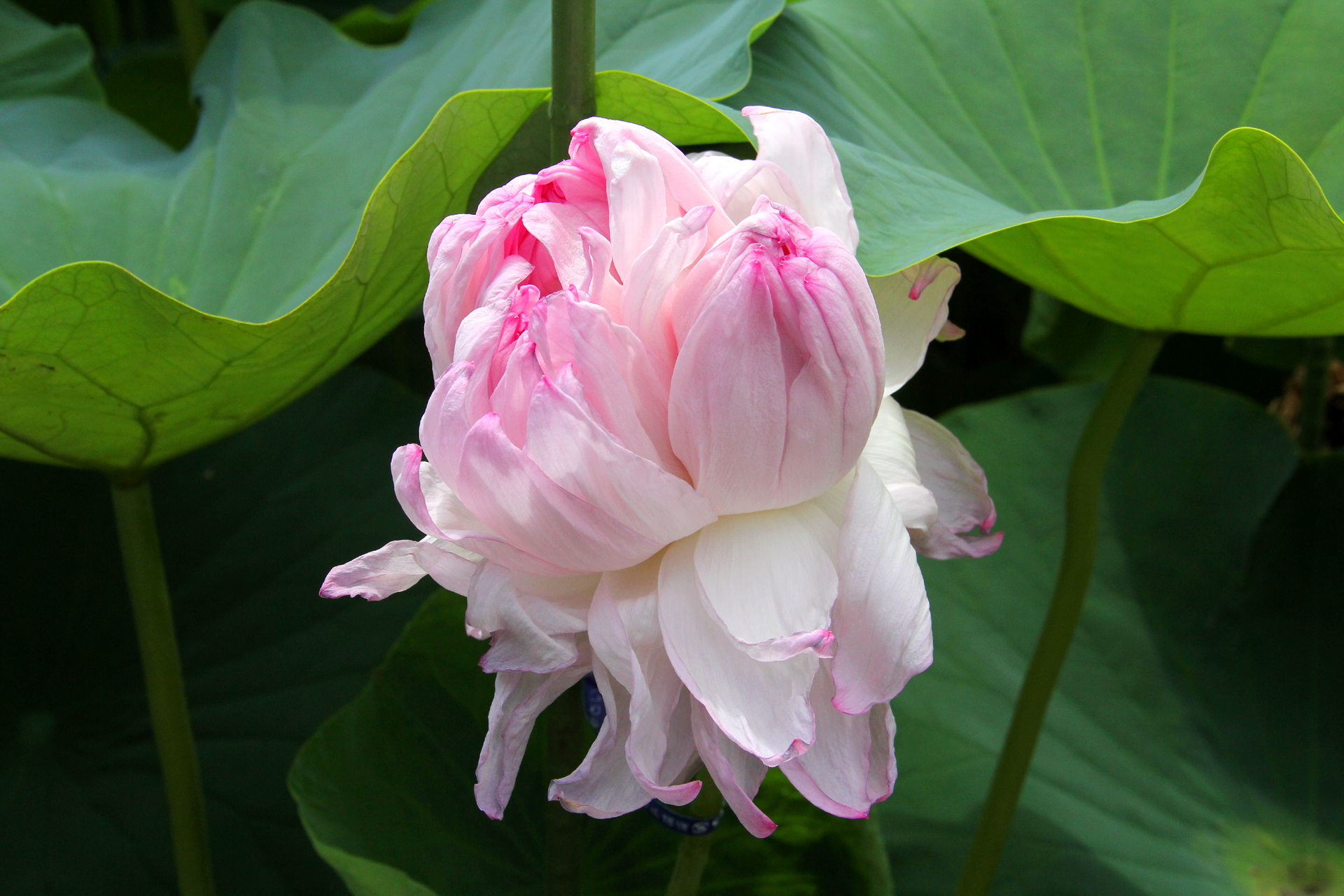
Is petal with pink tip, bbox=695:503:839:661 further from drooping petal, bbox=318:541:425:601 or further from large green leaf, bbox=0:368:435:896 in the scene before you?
large green leaf, bbox=0:368:435:896

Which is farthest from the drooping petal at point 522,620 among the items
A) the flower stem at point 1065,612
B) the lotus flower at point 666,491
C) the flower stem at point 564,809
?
the flower stem at point 1065,612

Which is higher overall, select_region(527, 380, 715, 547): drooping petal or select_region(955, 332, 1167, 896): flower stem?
select_region(527, 380, 715, 547): drooping petal

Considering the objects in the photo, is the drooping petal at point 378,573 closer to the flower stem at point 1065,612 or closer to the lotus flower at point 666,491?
the lotus flower at point 666,491

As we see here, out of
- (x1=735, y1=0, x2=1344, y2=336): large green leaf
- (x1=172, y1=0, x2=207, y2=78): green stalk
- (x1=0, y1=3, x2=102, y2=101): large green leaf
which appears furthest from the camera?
(x1=172, y1=0, x2=207, y2=78): green stalk

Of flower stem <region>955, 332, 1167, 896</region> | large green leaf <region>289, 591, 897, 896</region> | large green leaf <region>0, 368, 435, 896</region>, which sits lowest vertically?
large green leaf <region>0, 368, 435, 896</region>

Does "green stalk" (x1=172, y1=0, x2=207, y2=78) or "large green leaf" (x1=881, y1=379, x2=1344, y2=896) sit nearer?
"large green leaf" (x1=881, y1=379, x2=1344, y2=896)

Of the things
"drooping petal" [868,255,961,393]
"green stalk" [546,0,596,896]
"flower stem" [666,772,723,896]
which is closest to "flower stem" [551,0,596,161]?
"green stalk" [546,0,596,896]

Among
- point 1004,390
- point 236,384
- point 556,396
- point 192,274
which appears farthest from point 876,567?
point 1004,390
